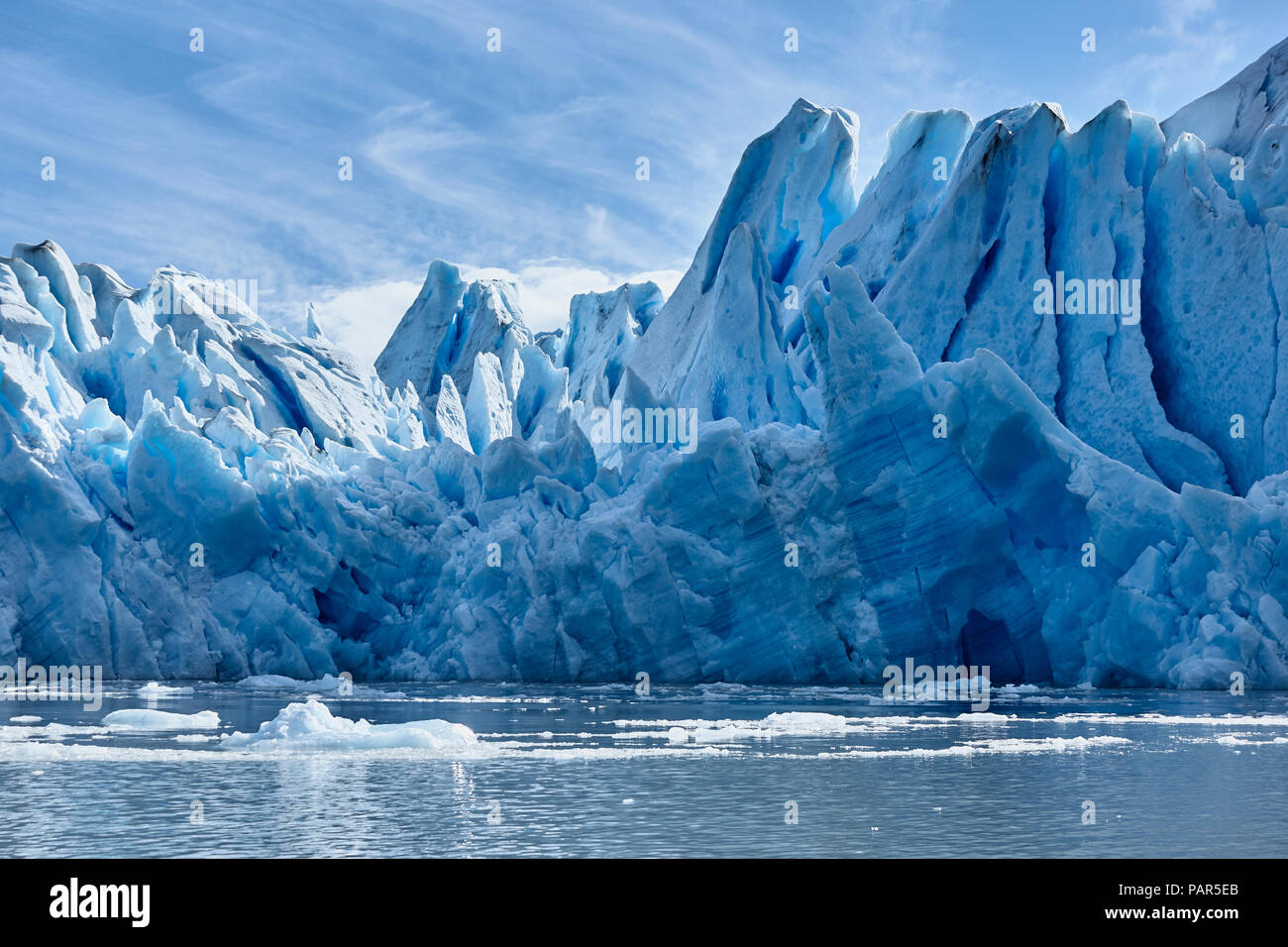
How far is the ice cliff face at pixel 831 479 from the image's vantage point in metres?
23.3

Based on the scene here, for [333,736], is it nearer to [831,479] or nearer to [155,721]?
[155,721]

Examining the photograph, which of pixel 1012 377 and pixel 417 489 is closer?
pixel 1012 377

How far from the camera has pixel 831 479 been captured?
81.3 feet

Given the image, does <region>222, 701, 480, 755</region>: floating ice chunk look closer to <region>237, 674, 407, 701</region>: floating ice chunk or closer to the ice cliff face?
<region>237, 674, 407, 701</region>: floating ice chunk

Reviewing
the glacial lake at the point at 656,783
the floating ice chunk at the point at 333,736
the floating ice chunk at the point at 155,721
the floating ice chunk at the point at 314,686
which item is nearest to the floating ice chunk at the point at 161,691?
the floating ice chunk at the point at 314,686

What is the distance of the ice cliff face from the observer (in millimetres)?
23328

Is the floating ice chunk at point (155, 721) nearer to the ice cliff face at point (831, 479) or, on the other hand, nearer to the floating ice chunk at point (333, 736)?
the floating ice chunk at point (333, 736)

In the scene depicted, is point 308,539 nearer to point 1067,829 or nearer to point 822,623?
point 822,623

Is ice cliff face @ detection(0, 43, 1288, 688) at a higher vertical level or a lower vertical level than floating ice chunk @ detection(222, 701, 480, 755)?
higher

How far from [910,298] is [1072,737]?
1881 cm

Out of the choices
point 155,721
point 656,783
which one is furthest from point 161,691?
point 656,783

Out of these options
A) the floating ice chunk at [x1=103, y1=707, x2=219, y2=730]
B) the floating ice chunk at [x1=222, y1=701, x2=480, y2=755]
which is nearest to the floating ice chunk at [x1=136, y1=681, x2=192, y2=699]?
the floating ice chunk at [x1=103, y1=707, x2=219, y2=730]
